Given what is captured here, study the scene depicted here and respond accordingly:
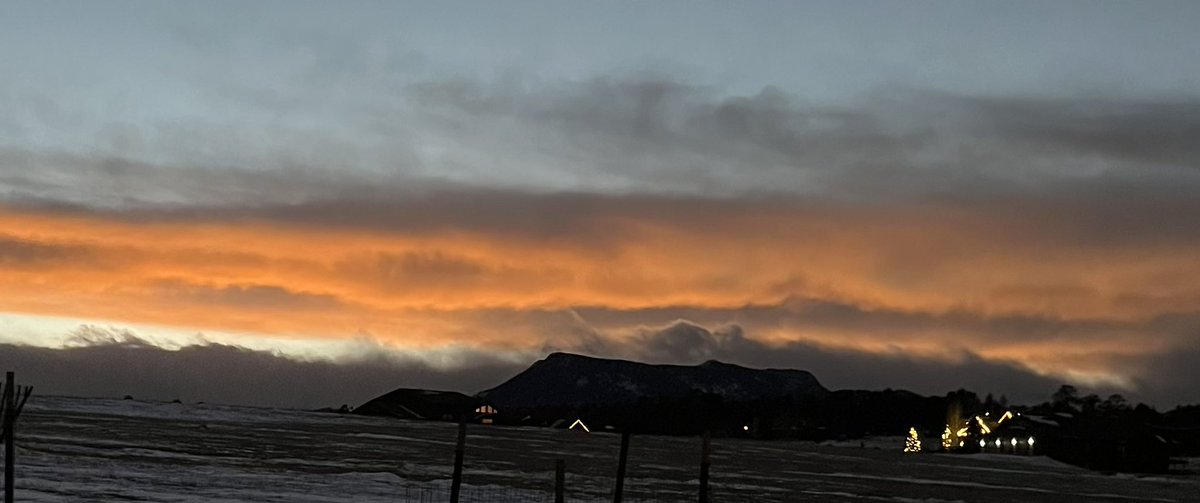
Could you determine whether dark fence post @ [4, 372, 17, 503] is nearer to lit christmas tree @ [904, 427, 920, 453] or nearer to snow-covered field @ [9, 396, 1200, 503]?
snow-covered field @ [9, 396, 1200, 503]

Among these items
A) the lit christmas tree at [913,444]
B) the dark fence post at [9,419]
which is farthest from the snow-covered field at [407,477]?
the lit christmas tree at [913,444]

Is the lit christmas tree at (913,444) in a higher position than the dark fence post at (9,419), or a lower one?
higher

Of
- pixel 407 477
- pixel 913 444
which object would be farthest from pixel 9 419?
pixel 913 444

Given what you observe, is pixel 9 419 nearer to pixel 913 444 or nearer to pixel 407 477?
pixel 407 477

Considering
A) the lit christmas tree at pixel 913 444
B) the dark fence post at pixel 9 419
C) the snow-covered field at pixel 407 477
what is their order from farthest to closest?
the lit christmas tree at pixel 913 444
the snow-covered field at pixel 407 477
the dark fence post at pixel 9 419

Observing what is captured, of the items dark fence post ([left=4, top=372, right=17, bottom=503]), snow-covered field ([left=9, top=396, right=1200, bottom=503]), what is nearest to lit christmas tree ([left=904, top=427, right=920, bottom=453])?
snow-covered field ([left=9, top=396, right=1200, bottom=503])

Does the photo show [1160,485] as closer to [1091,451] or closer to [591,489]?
[1091,451]

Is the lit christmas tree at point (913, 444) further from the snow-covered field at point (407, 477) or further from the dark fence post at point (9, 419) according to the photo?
the dark fence post at point (9, 419)

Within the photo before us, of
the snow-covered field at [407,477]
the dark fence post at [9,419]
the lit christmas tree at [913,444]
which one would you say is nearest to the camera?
the dark fence post at [9,419]

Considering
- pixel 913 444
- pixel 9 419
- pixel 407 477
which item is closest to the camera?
pixel 9 419

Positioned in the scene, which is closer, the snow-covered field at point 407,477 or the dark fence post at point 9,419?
the dark fence post at point 9,419

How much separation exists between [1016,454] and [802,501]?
88.9 metres

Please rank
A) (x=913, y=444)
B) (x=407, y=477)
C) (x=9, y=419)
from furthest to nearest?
(x=913, y=444), (x=407, y=477), (x=9, y=419)

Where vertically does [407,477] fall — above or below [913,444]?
below
